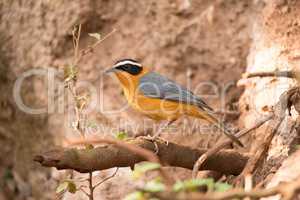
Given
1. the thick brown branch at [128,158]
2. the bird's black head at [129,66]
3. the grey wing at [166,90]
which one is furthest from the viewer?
the bird's black head at [129,66]

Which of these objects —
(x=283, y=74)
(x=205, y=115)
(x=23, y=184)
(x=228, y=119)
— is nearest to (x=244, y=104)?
(x=228, y=119)

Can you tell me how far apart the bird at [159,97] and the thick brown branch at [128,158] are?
59cm

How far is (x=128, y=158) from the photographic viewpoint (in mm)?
4180

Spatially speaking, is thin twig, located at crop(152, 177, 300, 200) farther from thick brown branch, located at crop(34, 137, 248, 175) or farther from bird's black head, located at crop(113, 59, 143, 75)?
bird's black head, located at crop(113, 59, 143, 75)

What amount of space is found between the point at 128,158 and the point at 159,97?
1.41 metres

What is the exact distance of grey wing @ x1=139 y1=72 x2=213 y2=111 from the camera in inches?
210

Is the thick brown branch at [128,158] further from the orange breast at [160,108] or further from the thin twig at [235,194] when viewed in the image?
the thin twig at [235,194]

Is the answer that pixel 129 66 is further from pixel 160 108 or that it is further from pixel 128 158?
pixel 128 158

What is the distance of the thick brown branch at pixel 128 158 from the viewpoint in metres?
3.67

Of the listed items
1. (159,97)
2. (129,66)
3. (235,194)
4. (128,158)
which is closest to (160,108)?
(159,97)

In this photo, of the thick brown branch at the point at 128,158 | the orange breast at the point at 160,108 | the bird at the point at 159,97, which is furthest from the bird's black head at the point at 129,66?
the thick brown branch at the point at 128,158

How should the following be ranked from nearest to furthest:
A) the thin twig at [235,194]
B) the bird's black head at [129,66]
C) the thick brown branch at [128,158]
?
the thin twig at [235,194]
the thick brown branch at [128,158]
the bird's black head at [129,66]

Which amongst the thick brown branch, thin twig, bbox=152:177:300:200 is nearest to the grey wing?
the thick brown branch

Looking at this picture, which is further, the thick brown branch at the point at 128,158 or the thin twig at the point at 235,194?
the thick brown branch at the point at 128,158
